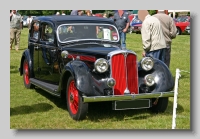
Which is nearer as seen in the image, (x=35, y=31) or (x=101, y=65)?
(x=101, y=65)

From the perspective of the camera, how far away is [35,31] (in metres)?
7.95

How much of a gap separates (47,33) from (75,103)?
2.04 m

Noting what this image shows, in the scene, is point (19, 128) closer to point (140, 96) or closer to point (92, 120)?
point (92, 120)

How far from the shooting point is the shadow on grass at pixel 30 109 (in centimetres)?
614

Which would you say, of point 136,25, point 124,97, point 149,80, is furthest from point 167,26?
point 136,25

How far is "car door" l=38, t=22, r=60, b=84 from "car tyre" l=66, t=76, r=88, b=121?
3.11 feet

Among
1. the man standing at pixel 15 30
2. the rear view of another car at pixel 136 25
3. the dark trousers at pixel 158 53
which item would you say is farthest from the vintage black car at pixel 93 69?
the rear view of another car at pixel 136 25

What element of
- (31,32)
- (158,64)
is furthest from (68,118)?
(31,32)

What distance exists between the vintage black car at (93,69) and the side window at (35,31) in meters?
0.18

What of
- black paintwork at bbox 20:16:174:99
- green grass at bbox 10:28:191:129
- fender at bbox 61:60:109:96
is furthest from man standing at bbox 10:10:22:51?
fender at bbox 61:60:109:96

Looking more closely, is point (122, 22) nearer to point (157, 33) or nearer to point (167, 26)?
point (167, 26)

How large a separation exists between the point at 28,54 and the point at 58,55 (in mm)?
1573

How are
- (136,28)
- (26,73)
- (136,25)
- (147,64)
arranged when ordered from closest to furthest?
(147,64) < (26,73) < (136,28) < (136,25)

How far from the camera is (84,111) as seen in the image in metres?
5.54
